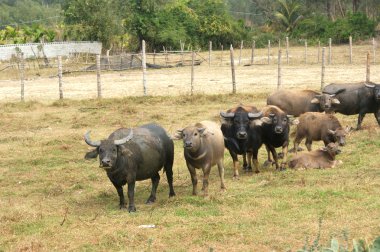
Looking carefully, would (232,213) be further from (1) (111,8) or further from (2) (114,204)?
(1) (111,8)

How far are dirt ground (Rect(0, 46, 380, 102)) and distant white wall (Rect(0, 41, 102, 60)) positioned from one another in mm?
6852

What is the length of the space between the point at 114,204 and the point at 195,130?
5.80 ft

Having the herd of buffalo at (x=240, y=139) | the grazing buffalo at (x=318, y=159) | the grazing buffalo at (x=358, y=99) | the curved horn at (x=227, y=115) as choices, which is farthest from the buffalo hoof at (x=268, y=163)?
the grazing buffalo at (x=358, y=99)

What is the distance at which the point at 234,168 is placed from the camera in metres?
11.3

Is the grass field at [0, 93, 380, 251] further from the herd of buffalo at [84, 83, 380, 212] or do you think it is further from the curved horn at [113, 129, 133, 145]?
the curved horn at [113, 129, 133, 145]

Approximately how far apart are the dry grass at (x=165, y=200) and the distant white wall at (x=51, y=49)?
92.0ft

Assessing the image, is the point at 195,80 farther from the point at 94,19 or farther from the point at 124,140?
the point at 124,140

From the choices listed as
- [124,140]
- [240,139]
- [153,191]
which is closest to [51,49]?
[240,139]

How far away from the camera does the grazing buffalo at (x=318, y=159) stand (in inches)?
447

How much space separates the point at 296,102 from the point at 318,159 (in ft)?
13.7

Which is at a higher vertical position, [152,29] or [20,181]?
[152,29]

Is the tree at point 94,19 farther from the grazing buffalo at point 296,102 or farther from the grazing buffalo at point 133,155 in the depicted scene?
the grazing buffalo at point 133,155

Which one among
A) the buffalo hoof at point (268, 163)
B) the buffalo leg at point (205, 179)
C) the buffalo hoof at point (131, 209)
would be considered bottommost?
the buffalo hoof at point (131, 209)

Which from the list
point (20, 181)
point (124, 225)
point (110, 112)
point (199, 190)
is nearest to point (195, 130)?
point (199, 190)
